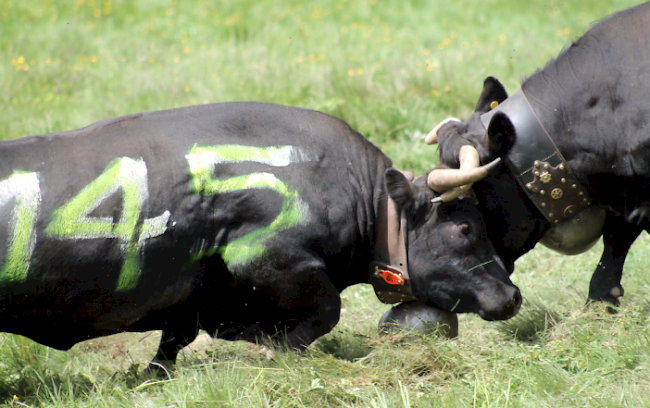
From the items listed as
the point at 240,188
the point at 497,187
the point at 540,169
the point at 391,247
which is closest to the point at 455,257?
the point at 391,247

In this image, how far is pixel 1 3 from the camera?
10.6 m

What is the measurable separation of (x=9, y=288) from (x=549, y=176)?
267cm

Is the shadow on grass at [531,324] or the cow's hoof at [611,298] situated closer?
the shadow on grass at [531,324]

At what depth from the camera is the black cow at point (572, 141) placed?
3426 mm

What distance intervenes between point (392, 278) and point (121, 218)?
144cm

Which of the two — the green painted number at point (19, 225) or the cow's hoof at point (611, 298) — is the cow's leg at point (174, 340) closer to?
the green painted number at point (19, 225)

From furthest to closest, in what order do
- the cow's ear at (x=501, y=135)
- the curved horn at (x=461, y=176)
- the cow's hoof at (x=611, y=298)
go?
the cow's hoof at (x=611, y=298), the cow's ear at (x=501, y=135), the curved horn at (x=461, y=176)

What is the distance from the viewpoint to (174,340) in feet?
12.3

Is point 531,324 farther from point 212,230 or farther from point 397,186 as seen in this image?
point 212,230

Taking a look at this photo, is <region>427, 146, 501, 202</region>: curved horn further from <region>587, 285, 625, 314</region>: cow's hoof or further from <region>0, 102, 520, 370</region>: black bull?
<region>587, 285, 625, 314</region>: cow's hoof

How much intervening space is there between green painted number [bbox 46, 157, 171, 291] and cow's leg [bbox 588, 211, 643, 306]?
252 cm

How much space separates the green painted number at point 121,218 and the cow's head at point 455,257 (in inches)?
51.5

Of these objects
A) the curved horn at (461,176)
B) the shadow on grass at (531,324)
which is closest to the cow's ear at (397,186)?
the curved horn at (461,176)

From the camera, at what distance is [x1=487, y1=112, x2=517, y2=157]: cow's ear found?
3451 mm
